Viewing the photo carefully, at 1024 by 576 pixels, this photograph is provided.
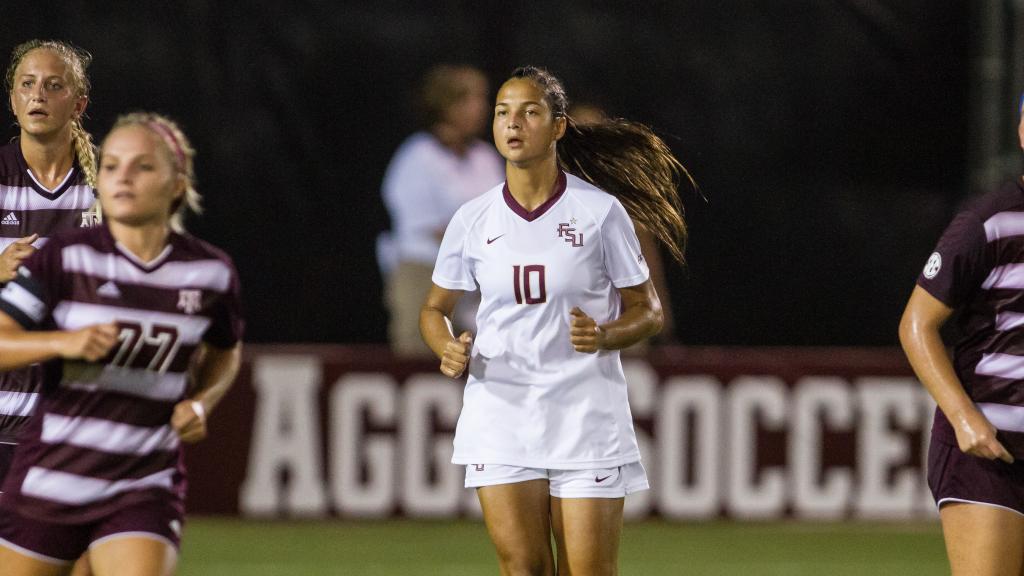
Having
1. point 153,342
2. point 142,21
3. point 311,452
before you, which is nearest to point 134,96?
point 142,21

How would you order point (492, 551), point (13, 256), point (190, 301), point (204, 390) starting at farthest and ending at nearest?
point (492, 551) < point (13, 256) < point (204, 390) < point (190, 301)

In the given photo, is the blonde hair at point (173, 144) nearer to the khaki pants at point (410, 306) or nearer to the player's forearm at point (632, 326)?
the player's forearm at point (632, 326)

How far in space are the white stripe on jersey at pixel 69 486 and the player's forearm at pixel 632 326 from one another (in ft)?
5.24

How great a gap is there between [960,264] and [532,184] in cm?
141

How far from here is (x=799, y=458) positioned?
9.62 m

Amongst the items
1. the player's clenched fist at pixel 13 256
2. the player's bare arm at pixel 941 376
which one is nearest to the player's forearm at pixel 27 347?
the player's clenched fist at pixel 13 256

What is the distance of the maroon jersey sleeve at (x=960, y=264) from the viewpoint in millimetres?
4805

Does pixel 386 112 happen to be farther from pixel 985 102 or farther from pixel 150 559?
pixel 150 559

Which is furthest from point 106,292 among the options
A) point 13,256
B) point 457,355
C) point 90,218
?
point 457,355

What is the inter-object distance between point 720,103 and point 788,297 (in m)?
1.37

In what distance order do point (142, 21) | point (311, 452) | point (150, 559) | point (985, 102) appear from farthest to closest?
point (985, 102)
point (142, 21)
point (311, 452)
point (150, 559)

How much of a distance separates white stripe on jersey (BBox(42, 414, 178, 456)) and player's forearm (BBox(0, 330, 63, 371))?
0.19 meters

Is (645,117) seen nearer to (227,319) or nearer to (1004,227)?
(1004,227)

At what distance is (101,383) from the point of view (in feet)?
14.2
